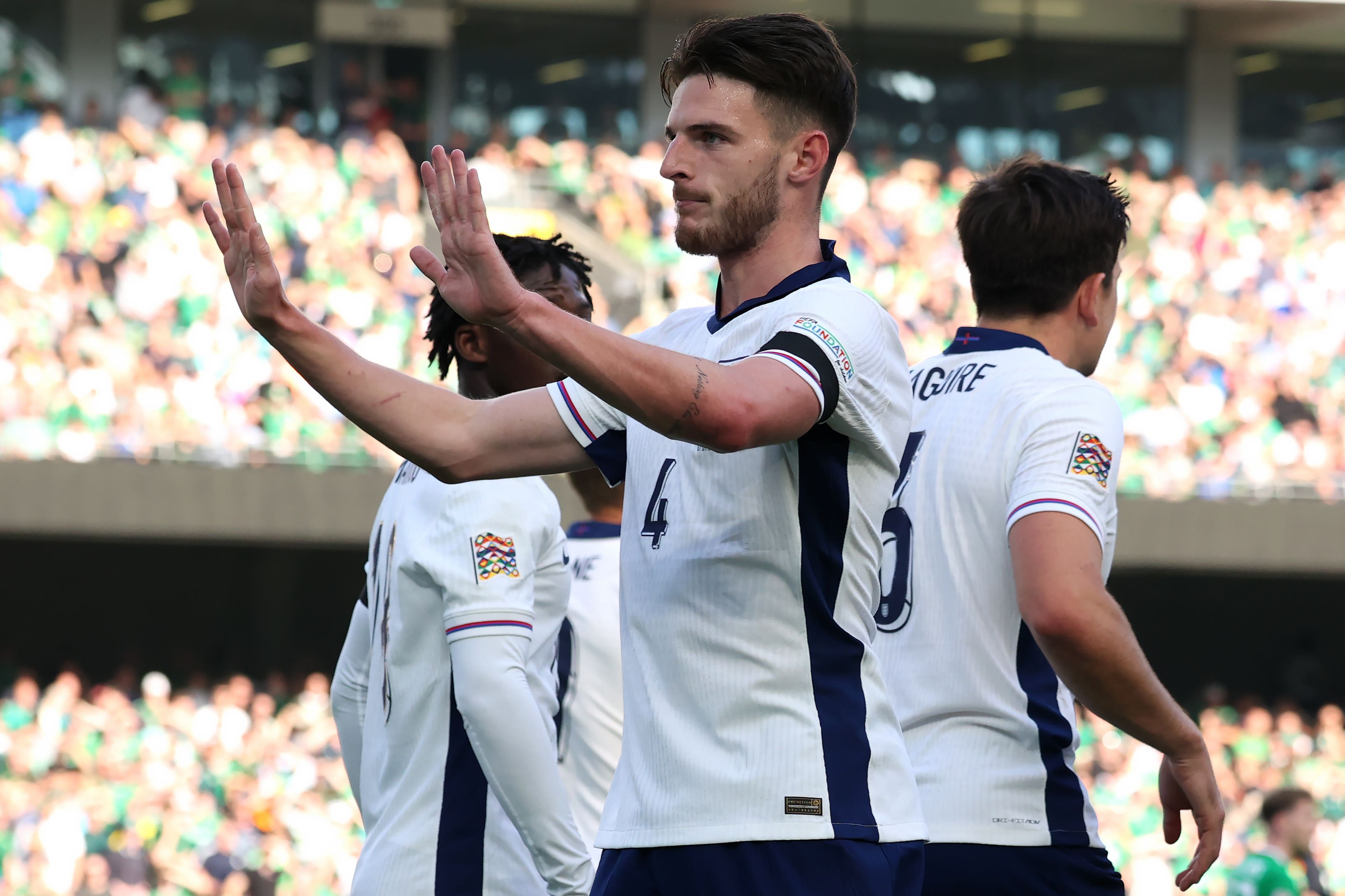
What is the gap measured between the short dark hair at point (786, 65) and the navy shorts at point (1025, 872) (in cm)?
116

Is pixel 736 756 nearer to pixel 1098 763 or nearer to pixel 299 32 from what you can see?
pixel 1098 763

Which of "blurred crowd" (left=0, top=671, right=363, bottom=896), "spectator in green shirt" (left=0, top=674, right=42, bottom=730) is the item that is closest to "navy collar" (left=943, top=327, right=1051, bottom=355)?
"blurred crowd" (left=0, top=671, right=363, bottom=896)

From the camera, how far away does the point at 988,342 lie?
3.11m

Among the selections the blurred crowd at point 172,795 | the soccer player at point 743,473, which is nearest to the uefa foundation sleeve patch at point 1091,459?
the soccer player at point 743,473

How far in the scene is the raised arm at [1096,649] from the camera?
2.63 meters

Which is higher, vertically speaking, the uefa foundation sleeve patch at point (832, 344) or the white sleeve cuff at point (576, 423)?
the uefa foundation sleeve patch at point (832, 344)

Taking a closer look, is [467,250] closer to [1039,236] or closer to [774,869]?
[774,869]

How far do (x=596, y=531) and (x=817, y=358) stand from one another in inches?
81.9

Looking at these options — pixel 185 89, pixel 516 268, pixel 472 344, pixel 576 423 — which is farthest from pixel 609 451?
pixel 185 89

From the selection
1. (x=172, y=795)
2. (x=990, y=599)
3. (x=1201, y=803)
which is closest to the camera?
(x=1201, y=803)

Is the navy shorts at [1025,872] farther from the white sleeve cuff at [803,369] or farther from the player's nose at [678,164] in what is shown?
the player's nose at [678,164]

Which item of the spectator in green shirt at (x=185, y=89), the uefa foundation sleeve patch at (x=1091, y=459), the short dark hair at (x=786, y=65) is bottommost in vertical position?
the uefa foundation sleeve patch at (x=1091, y=459)

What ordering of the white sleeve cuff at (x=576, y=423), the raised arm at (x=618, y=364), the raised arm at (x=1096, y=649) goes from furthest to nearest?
the raised arm at (x=1096, y=649), the white sleeve cuff at (x=576, y=423), the raised arm at (x=618, y=364)

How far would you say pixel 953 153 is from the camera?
15.8 m
